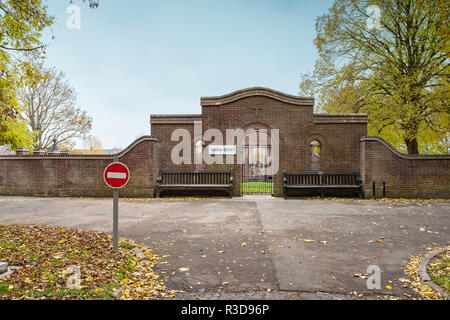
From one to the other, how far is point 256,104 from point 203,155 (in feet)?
12.1

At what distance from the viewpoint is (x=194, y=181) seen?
45.3ft

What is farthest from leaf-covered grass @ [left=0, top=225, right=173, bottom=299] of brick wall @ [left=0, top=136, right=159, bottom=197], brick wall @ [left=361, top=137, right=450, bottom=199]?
brick wall @ [left=361, top=137, right=450, bottom=199]

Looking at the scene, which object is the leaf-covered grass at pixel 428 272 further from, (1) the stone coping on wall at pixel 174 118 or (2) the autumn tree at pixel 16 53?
(1) the stone coping on wall at pixel 174 118

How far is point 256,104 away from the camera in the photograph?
13844 mm

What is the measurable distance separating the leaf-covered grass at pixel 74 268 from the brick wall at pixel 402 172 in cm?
1152

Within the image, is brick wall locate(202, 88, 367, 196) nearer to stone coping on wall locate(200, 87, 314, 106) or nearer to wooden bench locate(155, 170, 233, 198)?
stone coping on wall locate(200, 87, 314, 106)

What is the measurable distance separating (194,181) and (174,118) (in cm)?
343

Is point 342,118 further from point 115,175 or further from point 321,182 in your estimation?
point 115,175

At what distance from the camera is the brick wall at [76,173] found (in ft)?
44.4

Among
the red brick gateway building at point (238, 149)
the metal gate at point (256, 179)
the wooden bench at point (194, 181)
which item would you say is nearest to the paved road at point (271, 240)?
the wooden bench at point (194, 181)

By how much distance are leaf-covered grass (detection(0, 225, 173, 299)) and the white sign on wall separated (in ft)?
27.5

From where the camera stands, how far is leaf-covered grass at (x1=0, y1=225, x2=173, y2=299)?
3268 millimetres

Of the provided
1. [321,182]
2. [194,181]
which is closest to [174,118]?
[194,181]

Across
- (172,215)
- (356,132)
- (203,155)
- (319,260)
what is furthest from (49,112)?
(319,260)
